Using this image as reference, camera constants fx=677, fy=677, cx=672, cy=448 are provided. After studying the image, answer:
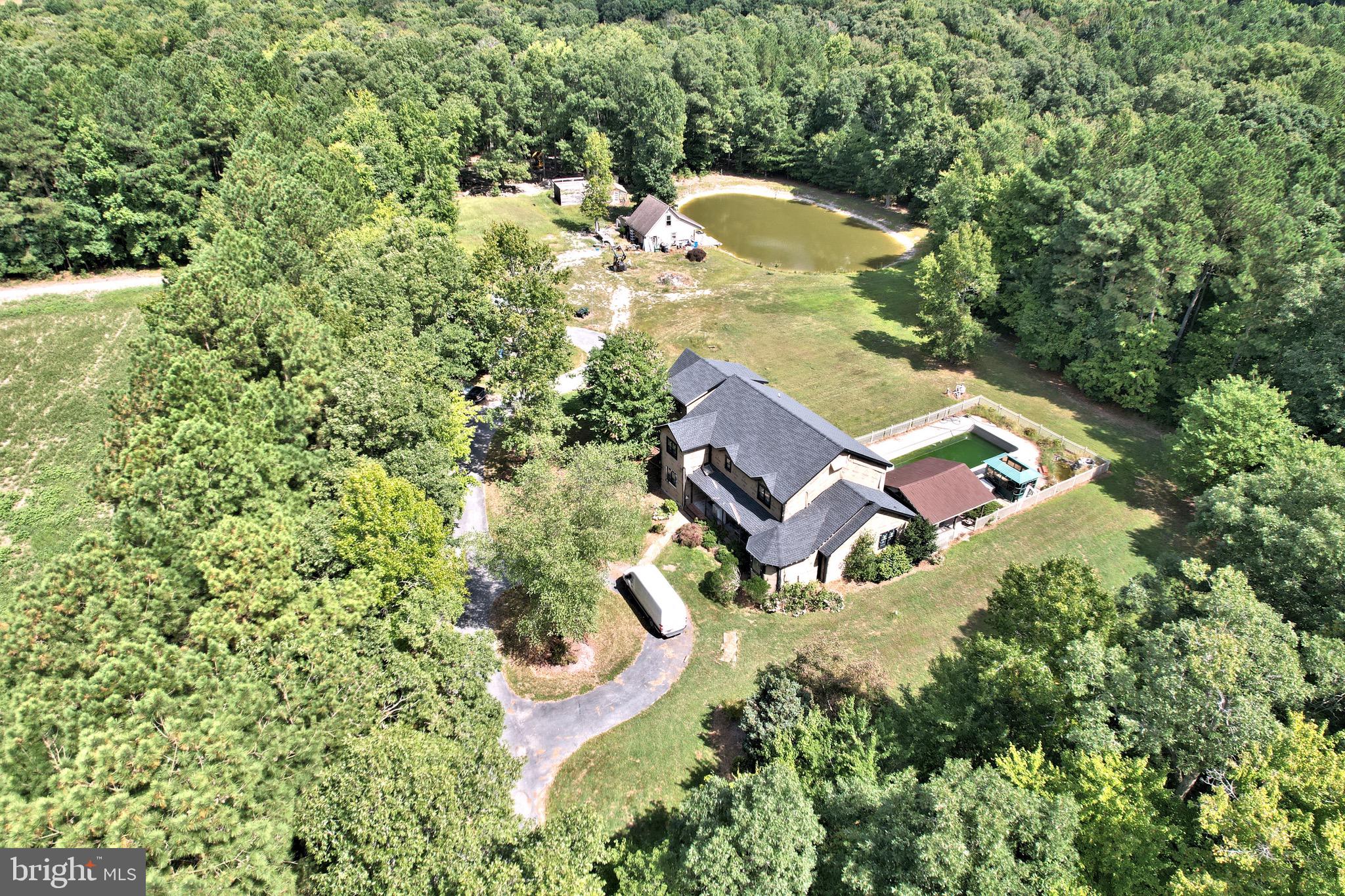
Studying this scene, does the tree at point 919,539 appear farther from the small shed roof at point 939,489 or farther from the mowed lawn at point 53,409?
the mowed lawn at point 53,409

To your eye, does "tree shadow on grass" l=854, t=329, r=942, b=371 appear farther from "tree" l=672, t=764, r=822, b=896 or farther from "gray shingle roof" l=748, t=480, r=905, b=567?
"tree" l=672, t=764, r=822, b=896

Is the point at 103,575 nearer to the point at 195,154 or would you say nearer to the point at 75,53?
the point at 195,154

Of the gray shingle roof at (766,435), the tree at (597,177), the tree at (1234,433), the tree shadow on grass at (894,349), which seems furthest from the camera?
the tree at (597,177)

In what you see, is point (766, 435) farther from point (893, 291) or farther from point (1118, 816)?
point (893, 291)

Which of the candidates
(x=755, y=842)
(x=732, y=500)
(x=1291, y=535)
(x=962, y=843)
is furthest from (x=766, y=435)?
(x=962, y=843)

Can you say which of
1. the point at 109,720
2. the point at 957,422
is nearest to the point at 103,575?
the point at 109,720

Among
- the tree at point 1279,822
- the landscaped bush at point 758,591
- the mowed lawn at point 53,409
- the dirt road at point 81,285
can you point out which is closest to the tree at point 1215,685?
the tree at point 1279,822
